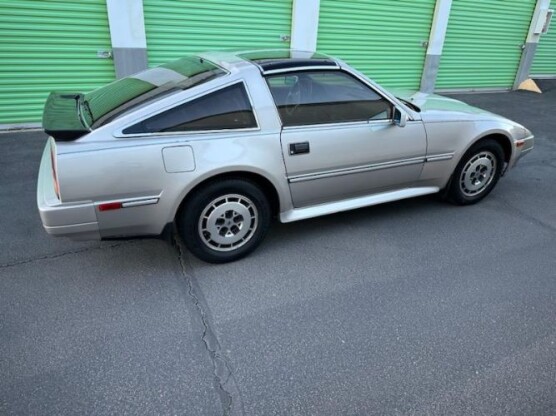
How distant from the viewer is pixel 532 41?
11.1 m

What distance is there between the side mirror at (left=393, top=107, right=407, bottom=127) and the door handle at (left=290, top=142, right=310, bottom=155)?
896mm

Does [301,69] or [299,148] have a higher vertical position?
[301,69]

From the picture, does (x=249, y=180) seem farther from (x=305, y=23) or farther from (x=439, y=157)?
(x=305, y=23)

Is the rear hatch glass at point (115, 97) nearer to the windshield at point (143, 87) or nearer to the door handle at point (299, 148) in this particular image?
the windshield at point (143, 87)

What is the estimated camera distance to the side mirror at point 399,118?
3.46m

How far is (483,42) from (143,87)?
1013cm

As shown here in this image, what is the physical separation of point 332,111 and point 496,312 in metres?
1.96

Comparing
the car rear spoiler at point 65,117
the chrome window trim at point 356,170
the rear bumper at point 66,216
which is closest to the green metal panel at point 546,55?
the chrome window trim at point 356,170

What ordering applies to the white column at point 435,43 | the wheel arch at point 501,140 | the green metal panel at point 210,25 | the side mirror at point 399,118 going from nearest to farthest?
the side mirror at point 399,118, the wheel arch at point 501,140, the green metal panel at point 210,25, the white column at point 435,43

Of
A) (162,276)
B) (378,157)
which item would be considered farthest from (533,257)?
(162,276)

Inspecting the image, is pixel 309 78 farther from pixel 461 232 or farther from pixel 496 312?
pixel 496 312

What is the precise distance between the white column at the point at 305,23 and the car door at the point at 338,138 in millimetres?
4726

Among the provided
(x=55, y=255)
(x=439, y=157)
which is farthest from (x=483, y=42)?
(x=55, y=255)

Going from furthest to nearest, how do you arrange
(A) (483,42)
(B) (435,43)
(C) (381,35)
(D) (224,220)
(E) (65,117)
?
(A) (483,42) < (B) (435,43) < (C) (381,35) < (D) (224,220) < (E) (65,117)
